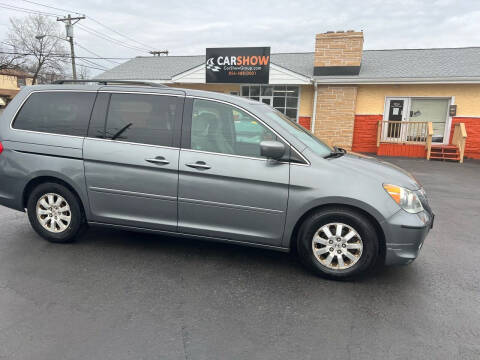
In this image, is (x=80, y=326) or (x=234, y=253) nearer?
(x=80, y=326)

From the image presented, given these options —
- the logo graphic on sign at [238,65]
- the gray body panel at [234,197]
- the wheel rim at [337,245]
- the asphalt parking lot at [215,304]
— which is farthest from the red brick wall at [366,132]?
the gray body panel at [234,197]

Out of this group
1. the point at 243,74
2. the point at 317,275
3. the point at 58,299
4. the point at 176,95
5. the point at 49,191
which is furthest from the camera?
the point at 243,74

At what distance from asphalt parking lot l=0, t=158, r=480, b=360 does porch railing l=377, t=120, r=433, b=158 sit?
10912 mm

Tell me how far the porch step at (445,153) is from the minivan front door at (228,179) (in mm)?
12380

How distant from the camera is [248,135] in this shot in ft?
12.1

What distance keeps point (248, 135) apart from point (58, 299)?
230 centimetres

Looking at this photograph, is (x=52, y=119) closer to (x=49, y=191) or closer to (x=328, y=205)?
(x=49, y=191)

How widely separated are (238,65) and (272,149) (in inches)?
540

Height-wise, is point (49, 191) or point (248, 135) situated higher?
point (248, 135)

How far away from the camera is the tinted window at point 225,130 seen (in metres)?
3.62

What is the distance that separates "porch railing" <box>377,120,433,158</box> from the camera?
47.1ft

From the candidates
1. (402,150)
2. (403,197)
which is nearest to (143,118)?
(403,197)

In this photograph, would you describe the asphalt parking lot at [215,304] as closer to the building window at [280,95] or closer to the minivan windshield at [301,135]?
the minivan windshield at [301,135]

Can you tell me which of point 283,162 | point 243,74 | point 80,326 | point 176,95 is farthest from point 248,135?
point 243,74
